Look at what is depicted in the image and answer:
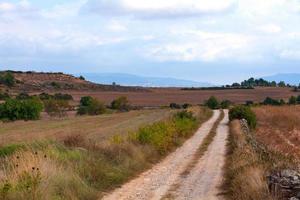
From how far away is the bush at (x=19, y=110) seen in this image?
81500 mm

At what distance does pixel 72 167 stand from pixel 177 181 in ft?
13.2

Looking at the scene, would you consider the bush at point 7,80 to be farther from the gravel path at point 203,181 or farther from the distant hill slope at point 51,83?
the gravel path at point 203,181

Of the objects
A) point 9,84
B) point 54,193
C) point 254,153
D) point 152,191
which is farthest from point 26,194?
point 9,84

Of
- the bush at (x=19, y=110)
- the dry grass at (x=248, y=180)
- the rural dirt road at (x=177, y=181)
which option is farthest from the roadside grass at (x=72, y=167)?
the bush at (x=19, y=110)

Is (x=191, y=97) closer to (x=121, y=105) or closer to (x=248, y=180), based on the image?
(x=121, y=105)

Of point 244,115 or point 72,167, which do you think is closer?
point 72,167

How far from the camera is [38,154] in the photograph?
16.6 m

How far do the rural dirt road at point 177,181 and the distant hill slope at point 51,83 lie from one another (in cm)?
12528

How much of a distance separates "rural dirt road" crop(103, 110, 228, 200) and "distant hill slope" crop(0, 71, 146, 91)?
12528cm

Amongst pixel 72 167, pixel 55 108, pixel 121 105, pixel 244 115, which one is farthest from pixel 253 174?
pixel 121 105

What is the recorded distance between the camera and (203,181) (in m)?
19.6

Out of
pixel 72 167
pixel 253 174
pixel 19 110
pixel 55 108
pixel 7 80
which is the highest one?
pixel 7 80

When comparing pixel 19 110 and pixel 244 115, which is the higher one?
pixel 244 115

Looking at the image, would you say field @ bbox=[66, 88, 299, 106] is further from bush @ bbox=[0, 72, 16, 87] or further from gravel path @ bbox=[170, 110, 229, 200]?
gravel path @ bbox=[170, 110, 229, 200]
